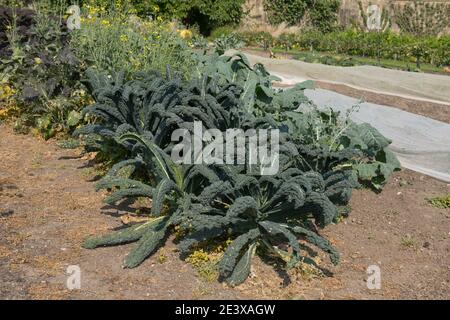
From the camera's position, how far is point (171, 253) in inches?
145

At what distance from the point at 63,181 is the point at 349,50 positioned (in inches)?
536

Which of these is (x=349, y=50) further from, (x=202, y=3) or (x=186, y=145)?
(x=186, y=145)

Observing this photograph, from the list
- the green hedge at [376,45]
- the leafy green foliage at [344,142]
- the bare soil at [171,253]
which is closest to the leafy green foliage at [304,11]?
the green hedge at [376,45]

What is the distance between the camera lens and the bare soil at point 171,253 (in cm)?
326

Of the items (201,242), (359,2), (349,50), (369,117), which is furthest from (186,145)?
(359,2)

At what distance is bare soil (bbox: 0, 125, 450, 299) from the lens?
326 cm

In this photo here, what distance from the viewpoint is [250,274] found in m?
3.46

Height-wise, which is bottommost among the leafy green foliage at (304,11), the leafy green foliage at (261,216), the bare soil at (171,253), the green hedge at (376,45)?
the bare soil at (171,253)

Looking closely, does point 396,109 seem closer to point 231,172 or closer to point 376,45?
point 231,172

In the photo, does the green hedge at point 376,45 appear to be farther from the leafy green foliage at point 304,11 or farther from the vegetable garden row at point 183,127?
the vegetable garden row at point 183,127

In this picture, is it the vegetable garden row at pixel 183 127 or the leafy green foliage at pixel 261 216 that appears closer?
the leafy green foliage at pixel 261 216

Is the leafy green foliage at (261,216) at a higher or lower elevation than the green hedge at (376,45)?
lower

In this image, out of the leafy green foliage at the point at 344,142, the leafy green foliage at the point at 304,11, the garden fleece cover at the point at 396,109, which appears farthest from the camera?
the leafy green foliage at the point at 304,11
